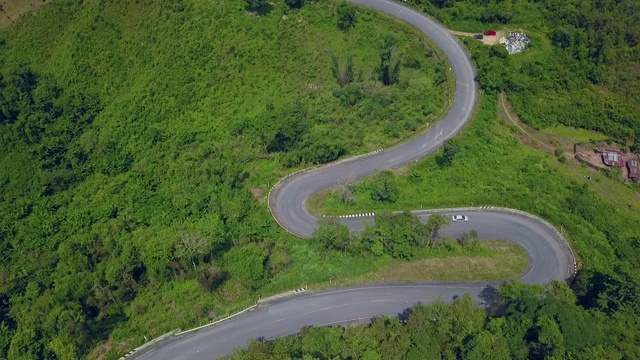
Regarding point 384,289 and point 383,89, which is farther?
point 383,89

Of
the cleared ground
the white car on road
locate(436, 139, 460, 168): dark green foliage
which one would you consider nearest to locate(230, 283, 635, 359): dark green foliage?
the cleared ground

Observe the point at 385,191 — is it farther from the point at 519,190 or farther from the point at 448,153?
the point at 519,190

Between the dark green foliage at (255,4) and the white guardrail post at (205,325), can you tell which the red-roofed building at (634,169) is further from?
the dark green foliage at (255,4)

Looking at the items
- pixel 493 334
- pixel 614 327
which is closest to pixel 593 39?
pixel 614 327

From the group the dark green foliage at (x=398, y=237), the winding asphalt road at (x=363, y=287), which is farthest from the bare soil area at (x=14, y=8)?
the dark green foliage at (x=398, y=237)

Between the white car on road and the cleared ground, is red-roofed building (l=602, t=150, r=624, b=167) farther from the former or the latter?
the white car on road

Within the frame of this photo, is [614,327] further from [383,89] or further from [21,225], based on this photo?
[21,225]
